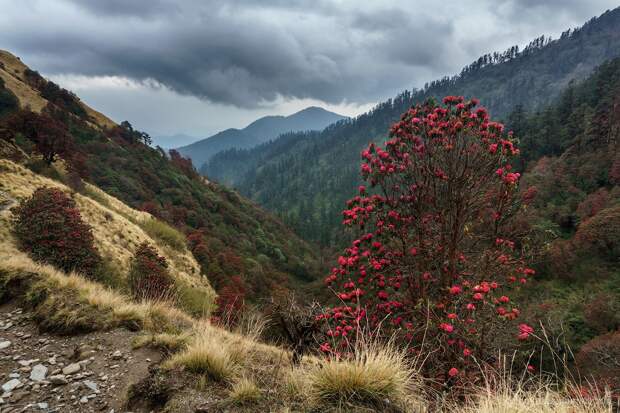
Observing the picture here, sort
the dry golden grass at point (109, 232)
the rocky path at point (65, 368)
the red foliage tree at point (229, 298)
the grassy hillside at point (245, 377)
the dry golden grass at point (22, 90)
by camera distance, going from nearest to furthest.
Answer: the grassy hillside at point (245, 377)
the rocky path at point (65, 368)
the dry golden grass at point (109, 232)
the red foliage tree at point (229, 298)
the dry golden grass at point (22, 90)

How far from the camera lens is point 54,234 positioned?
987cm

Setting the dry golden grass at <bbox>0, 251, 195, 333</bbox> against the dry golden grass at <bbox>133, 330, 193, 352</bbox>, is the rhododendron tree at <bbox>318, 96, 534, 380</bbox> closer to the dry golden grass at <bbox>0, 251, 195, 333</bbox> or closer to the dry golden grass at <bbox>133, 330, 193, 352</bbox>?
the dry golden grass at <bbox>133, 330, 193, 352</bbox>

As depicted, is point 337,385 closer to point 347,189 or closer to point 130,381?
point 130,381

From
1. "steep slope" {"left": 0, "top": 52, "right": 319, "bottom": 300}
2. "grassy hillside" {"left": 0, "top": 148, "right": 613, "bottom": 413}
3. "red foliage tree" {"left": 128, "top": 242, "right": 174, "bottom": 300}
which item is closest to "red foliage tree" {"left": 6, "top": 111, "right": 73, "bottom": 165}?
"steep slope" {"left": 0, "top": 52, "right": 319, "bottom": 300}

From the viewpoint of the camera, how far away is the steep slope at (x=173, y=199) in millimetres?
30281

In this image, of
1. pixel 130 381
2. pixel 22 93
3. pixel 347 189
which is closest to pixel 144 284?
pixel 130 381

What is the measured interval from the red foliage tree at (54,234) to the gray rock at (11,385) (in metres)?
6.93

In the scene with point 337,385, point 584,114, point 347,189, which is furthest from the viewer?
point 347,189

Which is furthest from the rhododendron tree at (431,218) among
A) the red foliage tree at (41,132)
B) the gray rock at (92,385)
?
the red foliage tree at (41,132)

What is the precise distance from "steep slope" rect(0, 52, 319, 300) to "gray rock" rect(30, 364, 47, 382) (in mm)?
19030

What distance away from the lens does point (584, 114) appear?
55.0 m

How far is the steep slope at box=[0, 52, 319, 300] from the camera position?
3028cm

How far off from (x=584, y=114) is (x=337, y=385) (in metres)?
74.4

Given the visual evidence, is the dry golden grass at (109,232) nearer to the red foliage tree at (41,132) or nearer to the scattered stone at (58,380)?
the red foliage tree at (41,132)
